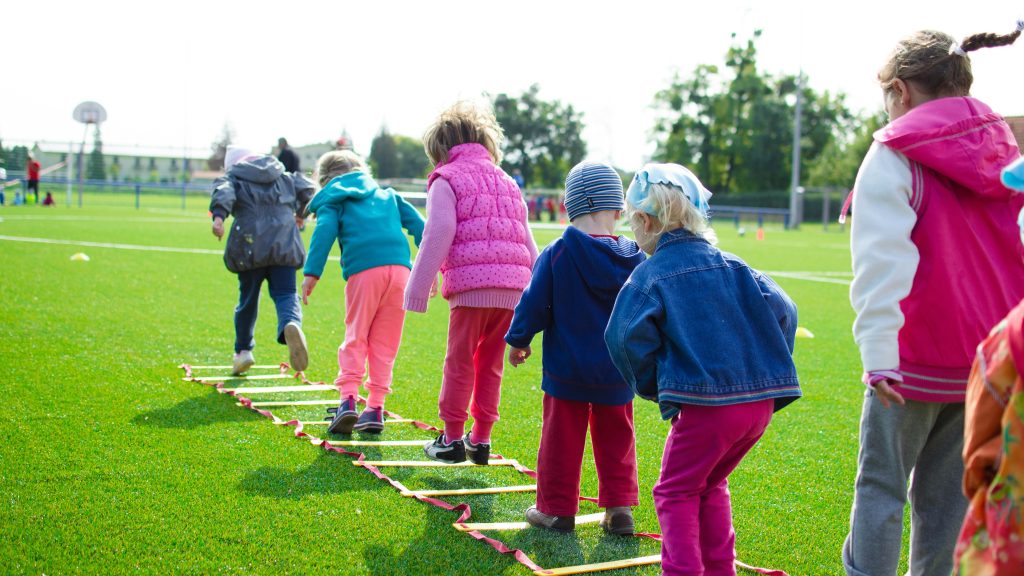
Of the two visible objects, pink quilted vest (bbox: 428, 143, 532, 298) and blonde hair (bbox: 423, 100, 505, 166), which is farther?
blonde hair (bbox: 423, 100, 505, 166)

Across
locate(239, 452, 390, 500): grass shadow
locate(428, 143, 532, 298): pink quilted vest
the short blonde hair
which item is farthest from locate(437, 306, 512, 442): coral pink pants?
the short blonde hair

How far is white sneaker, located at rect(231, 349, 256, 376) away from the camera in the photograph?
6660 millimetres

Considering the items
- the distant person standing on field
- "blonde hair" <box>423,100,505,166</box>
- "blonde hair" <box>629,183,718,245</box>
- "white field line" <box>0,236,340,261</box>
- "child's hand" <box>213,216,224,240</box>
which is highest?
the distant person standing on field

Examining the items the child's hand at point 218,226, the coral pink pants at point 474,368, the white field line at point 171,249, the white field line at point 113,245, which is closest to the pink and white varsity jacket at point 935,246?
the coral pink pants at point 474,368

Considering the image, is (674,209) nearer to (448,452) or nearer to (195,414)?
(448,452)

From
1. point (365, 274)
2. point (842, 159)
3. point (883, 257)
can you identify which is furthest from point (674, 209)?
point (842, 159)

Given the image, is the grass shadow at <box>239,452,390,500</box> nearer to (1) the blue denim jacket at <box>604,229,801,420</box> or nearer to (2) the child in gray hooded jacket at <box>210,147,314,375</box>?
(1) the blue denim jacket at <box>604,229,801,420</box>

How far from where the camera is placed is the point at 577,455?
12.6 feet

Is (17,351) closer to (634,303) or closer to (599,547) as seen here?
(599,547)

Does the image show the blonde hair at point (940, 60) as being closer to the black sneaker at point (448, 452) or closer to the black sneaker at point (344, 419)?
the black sneaker at point (448, 452)

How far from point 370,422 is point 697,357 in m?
2.77

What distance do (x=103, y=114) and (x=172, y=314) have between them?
3368cm

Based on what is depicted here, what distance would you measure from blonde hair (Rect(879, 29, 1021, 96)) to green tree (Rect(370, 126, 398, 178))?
94037 mm

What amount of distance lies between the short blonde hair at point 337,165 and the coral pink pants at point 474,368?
59.3 inches
